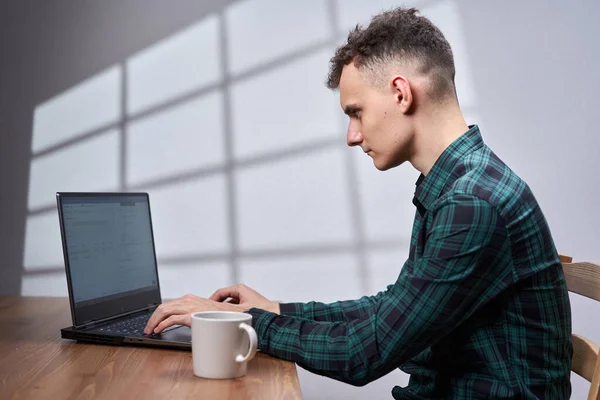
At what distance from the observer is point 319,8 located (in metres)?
2.60

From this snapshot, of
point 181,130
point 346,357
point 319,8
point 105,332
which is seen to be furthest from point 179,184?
point 346,357

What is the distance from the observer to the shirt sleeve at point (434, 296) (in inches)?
37.7

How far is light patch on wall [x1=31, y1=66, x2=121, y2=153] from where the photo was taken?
2.65 metres

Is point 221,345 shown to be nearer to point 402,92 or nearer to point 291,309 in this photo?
point 291,309

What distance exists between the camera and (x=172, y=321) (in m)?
1.08

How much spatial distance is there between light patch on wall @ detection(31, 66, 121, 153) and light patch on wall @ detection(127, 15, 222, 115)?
0.07 meters

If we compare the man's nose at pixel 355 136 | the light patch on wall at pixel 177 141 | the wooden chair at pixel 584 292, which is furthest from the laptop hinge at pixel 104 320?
the light patch on wall at pixel 177 141

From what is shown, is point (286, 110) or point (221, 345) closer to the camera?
point (221, 345)

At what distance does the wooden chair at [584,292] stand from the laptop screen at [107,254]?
36.7 inches

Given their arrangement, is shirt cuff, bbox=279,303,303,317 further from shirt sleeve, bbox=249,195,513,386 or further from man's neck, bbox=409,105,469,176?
man's neck, bbox=409,105,469,176

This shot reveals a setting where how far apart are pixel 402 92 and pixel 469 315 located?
0.43 m

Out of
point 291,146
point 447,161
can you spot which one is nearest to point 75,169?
point 291,146

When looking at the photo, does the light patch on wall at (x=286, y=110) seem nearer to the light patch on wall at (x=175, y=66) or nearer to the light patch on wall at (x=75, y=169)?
the light patch on wall at (x=175, y=66)

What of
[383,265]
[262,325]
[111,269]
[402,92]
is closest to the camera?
[262,325]
